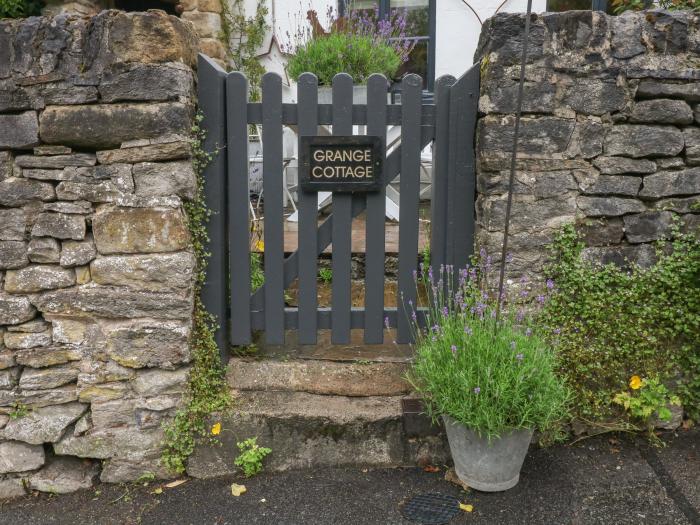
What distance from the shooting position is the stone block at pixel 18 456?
2975mm

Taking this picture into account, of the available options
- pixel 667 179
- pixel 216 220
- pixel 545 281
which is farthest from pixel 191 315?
pixel 667 179

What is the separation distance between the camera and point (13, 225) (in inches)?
110

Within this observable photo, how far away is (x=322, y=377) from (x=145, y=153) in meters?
1.33

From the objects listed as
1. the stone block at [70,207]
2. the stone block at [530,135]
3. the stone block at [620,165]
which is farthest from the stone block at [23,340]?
the stone block at [620,165]

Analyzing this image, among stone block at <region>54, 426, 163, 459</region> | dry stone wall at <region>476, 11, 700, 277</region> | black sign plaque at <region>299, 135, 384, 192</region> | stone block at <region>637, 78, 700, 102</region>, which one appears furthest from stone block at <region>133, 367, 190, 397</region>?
stone block at <region>637, 78, 700, 102</region>

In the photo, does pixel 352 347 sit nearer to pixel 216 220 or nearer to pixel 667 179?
pixel 216 220

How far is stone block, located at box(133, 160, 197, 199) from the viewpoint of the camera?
2795 mm

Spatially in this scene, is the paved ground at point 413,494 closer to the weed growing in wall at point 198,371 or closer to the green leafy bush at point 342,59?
the weed growing in wall at point 198,371

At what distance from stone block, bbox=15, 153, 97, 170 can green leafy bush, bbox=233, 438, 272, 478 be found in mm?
1392

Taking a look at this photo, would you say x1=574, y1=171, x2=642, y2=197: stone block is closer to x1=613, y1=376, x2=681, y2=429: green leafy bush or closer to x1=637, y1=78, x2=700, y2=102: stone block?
x1=637, y1=78, x2=700, y2=102: stone block

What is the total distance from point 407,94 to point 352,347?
1.38 metres

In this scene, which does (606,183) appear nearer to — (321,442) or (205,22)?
(321,442)

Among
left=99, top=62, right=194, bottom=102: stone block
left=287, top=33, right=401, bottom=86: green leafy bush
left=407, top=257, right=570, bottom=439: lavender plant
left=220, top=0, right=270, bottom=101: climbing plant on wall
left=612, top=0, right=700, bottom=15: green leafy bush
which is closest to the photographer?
left=407, top=257, right=570, bottom=439: lavender plant

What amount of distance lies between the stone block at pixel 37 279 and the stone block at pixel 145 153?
1.71 ft
